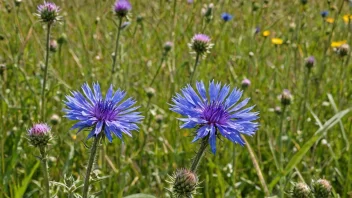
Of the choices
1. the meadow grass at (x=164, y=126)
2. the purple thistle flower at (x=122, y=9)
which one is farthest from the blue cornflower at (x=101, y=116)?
the purple thistle flower at (x=122, y=9)

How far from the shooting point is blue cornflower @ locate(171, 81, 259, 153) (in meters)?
0.99

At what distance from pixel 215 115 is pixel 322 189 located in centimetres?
40

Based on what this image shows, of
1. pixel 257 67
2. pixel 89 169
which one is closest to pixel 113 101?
pixel 89 169

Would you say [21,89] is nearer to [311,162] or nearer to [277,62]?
[311,162]

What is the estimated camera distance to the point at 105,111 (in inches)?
40.3

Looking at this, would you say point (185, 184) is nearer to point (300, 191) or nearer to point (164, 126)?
point (300, 191)

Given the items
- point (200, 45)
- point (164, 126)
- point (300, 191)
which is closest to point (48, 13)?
point (200, 45)

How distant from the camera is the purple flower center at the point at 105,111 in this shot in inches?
40.0

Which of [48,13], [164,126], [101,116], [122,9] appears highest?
[122,9]

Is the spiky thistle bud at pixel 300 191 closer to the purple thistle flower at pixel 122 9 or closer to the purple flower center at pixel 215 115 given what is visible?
the purple flower center at pixel 215 115

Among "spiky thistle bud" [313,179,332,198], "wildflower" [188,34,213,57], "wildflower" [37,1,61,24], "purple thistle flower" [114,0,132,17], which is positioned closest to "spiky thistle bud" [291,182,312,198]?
"spiky thistle bud" [313,179,332,198]

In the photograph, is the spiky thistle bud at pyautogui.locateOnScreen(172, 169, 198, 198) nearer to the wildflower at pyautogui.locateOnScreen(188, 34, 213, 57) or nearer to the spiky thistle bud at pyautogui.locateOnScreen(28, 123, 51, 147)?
the spiky thistle bud at pyautogui.locateOnScreen(28, 123, 51, 147)

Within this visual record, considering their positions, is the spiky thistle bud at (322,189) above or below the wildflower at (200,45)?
below

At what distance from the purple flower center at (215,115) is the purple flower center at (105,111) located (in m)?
0.19
